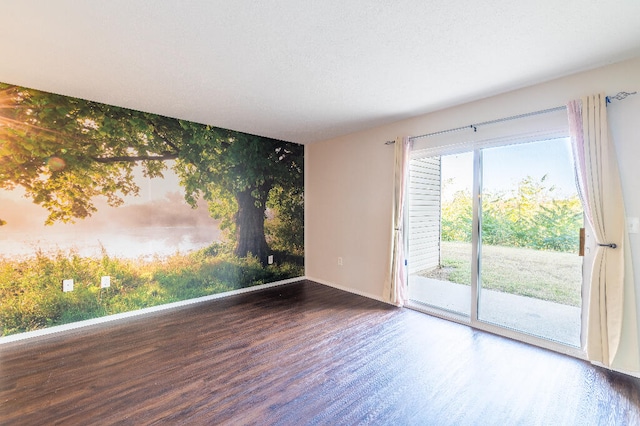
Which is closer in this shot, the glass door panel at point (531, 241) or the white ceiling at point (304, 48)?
the white ceiling at point (304, 48)

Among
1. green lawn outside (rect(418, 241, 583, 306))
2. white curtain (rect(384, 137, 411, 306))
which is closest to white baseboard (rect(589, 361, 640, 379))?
green lawn outside (rect(418, 241, 583, 306))

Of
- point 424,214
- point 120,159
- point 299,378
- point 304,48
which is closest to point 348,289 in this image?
point 424,214

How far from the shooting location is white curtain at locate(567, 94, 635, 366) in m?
2.15

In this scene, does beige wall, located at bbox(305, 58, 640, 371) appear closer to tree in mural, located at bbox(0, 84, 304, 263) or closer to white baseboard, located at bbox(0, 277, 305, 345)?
tree in mural, located at bbox(0, 84, 304, 263)

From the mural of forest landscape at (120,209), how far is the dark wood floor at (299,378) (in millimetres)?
513

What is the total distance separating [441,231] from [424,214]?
1.11 ft

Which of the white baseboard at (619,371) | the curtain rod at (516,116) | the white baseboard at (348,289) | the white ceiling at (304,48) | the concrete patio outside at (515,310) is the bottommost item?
the white baseboard at (619,371)

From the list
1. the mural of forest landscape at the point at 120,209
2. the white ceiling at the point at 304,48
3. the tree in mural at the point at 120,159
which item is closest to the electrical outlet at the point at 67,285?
the mural of forest landscape at the point at 120,209

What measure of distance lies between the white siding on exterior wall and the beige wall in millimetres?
324

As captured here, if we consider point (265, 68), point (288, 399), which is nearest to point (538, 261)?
point (288, 399)

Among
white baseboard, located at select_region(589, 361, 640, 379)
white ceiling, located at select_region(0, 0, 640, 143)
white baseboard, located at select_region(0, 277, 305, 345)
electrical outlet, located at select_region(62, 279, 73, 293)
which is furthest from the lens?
electrical outlet, located at select_region(62, 279, 73, 293)

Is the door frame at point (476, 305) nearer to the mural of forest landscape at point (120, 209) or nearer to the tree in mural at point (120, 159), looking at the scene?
the tree in mural at point (120, 159)

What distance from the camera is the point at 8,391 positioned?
1.93 m

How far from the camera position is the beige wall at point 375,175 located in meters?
2.16
